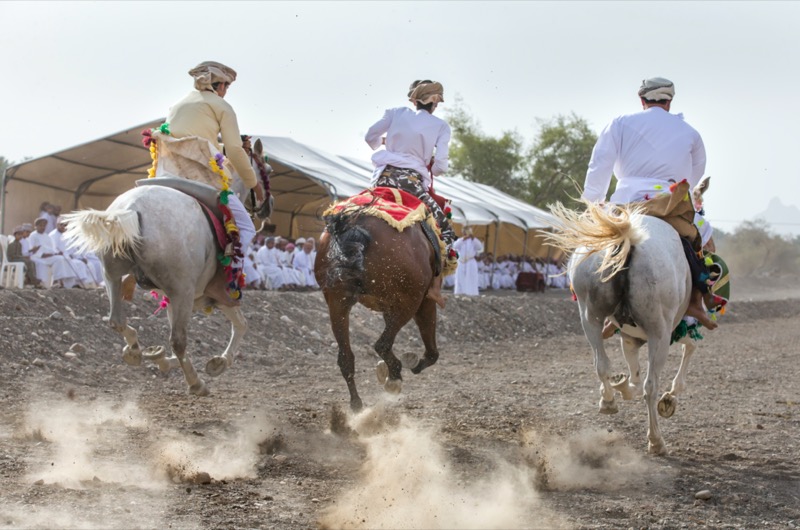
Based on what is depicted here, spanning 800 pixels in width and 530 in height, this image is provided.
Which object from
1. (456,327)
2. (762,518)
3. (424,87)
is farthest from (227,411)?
(456,327)

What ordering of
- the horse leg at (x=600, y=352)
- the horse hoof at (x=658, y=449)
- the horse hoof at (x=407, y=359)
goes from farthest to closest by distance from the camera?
the horse hoof at (x=407, y=359), the horse leg at (x=600, y=352), the horse hoof at (x=658, y=449)

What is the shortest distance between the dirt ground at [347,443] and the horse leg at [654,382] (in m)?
0.12

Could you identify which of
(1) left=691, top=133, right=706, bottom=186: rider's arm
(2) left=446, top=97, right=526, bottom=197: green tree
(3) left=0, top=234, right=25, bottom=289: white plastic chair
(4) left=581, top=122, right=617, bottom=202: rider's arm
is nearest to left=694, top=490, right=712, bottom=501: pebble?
(4) left=581, top=122, right=617, bottom=202: rider's arm

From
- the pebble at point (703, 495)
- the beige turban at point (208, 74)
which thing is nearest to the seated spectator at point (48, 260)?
the beige turban at point (208, 74)

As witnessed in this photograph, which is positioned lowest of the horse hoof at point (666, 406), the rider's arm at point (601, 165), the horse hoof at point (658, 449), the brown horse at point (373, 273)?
the horse hoof at point (658, 449)

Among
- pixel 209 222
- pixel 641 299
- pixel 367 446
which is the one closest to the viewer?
pixel 641 299

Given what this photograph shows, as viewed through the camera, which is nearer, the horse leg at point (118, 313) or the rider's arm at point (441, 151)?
the horse leg at point (118, 313)

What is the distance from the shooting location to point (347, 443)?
778 centimetres

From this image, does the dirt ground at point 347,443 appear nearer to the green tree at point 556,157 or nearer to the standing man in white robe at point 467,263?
the standing man in white robe at point 467,263

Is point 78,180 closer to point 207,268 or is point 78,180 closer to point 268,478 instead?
point 207,268

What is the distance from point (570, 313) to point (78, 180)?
12.8m

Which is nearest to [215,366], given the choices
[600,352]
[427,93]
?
[427,93]

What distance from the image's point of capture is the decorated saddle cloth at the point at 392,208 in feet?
26.9

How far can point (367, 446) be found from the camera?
7.62 meters
